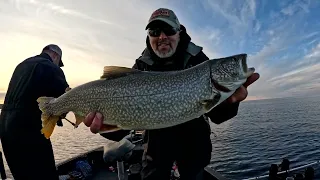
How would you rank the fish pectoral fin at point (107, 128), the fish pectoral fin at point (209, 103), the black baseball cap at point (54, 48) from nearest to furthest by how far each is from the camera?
the fish pectoral fin at point (209, 103) → the fish pectoral fin at point (107, 128) → the black baseball cap at point (54, 48)

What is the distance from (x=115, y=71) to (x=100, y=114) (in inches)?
28.0

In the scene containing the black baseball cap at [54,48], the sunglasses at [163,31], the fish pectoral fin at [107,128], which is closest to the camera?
the fish pectoral fin at [107,128]

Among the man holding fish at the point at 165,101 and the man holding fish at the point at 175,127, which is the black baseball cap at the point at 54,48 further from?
the man holding fish at the point at 175,127

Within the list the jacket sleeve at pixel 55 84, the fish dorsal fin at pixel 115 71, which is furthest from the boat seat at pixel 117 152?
the fish dorsal fin at pixel 115 71

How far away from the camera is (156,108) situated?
3.70 metres

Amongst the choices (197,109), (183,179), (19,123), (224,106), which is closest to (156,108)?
(197,109)

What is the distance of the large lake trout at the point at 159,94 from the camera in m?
3.64

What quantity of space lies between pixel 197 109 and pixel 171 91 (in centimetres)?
46

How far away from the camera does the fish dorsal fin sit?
395 centimetres

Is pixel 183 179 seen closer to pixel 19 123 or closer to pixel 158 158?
pixel 158 158

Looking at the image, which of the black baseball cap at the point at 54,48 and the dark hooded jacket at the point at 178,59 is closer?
Result: the dark hooded jacket at the point at 178,59

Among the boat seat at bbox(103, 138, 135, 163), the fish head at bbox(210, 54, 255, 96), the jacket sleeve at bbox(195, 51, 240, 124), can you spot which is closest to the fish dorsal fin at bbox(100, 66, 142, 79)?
the fish head at bbox(210, 54, 255, 96)

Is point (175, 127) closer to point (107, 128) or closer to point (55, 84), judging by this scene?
point (107, 128)

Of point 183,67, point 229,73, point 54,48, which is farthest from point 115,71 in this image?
point 54,48
